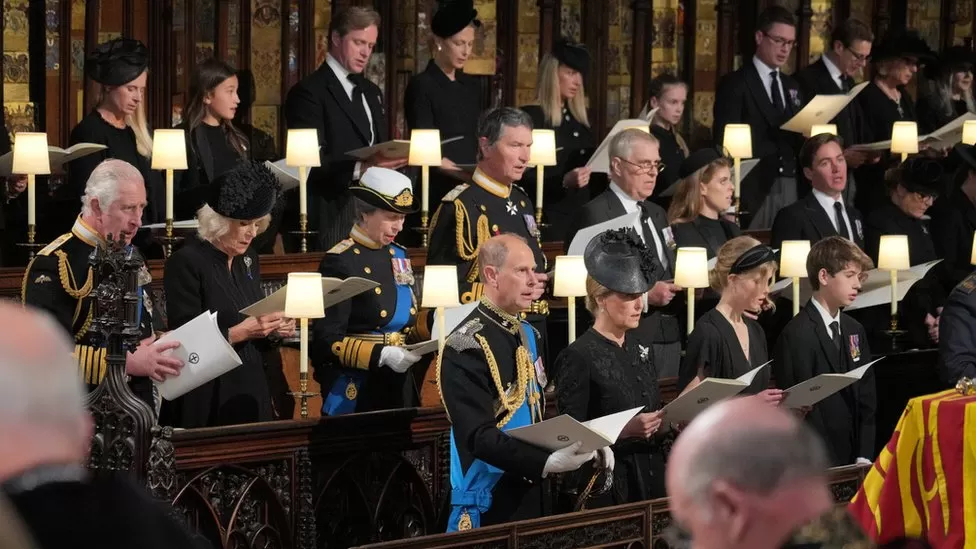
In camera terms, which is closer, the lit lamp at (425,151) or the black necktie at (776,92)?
the lit lamp at (425,151)

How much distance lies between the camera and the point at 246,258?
6422 millimetres

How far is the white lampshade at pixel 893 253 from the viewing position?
810 centimetres

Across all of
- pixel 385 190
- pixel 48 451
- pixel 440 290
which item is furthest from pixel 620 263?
pixel 48 451

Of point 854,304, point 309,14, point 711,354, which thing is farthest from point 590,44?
point 711,354

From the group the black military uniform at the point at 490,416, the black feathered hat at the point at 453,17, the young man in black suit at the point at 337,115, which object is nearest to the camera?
the black military uniform at the point at 490,416

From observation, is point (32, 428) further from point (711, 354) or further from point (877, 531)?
point (711, 354)

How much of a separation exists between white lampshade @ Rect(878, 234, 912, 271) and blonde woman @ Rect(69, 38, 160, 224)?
3190 millimetres

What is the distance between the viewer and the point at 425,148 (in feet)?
26.6

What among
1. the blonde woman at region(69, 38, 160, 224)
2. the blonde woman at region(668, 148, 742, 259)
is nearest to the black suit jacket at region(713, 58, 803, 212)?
the blonde woman at region(668, 148, 742, 259)

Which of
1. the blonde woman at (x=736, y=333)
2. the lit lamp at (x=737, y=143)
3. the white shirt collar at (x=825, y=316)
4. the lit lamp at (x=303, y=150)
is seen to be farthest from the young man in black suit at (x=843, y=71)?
the blonde woman at (x=736, y=333)

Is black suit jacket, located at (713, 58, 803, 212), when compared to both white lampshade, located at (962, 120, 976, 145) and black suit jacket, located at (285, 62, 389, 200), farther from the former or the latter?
black suit jacket, located at (285, 62, 389, 200)

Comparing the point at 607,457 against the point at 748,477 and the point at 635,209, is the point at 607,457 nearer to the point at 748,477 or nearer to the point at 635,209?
the point at 635,209

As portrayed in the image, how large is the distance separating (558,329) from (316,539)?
238cm

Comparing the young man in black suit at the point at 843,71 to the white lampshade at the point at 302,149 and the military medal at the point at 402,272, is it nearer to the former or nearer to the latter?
the white lampshade at the point at 302,149
